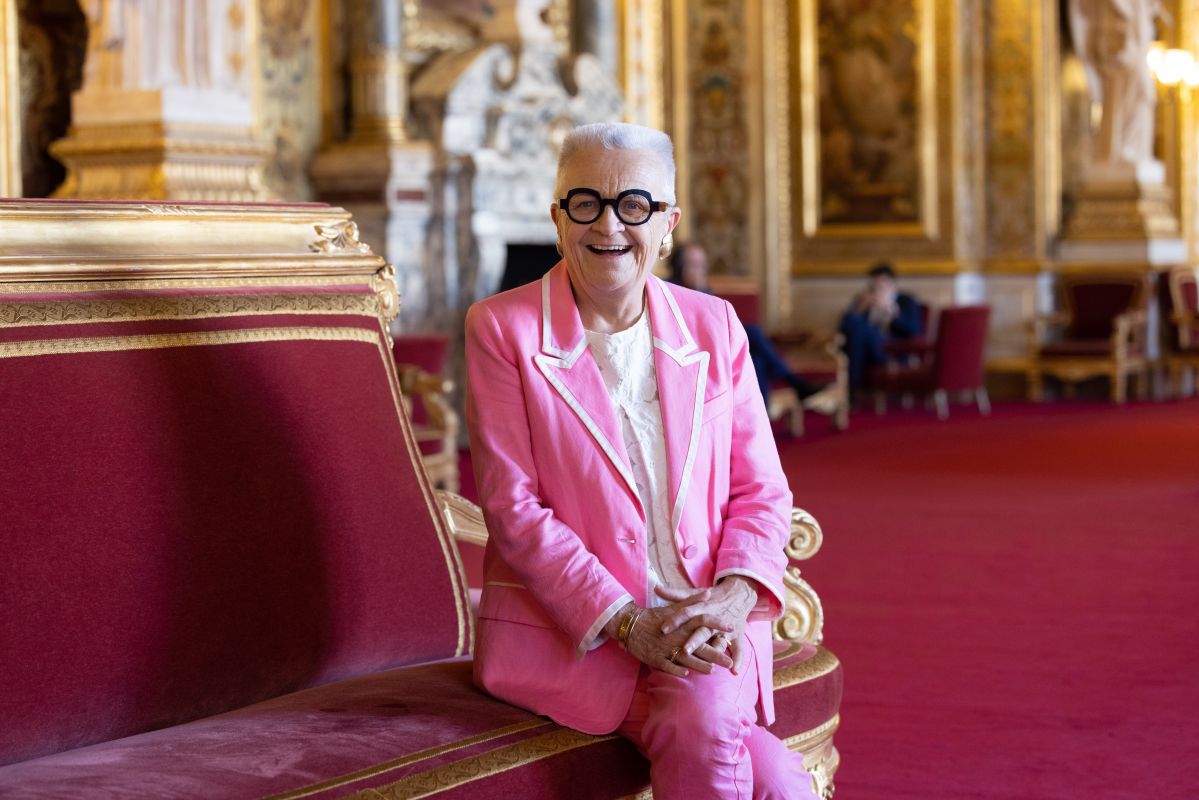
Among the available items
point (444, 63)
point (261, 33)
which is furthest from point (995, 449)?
point (261, 33)

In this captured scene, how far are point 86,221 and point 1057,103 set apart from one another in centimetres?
1330

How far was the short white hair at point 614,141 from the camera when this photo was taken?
232 centimetres

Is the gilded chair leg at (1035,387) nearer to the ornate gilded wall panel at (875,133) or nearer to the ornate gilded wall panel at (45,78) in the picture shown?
the ornate gilded wall panel at (875,133)

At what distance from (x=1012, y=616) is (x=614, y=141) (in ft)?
10.7

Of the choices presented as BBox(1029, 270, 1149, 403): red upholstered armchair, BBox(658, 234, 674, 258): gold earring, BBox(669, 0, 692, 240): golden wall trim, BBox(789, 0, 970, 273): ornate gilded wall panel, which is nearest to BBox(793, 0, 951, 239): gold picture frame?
BBox(789, 0, 970, 273): ornate gilded wall panel

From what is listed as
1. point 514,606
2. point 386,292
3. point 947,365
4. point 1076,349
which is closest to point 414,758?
point 514,606

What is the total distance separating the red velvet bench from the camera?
7.10ft

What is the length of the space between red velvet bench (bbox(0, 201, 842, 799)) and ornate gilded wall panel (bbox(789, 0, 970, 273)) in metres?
12.0

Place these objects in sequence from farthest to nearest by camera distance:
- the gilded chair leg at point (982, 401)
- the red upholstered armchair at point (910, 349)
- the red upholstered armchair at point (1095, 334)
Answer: the red upholstered armchair at point (1095, 334), the gilded chair leg at point (982, 401), the red upholstered armchair at point (910, 349)

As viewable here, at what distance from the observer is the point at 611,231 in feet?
7.59

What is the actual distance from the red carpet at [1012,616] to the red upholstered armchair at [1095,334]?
3570 millimetres

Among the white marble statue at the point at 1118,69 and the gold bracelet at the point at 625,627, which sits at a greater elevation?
the white marble statue at the point at 1118,69

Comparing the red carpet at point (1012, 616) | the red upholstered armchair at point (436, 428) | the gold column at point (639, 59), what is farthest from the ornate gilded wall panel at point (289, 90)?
the red carpet at point (1012, 616)

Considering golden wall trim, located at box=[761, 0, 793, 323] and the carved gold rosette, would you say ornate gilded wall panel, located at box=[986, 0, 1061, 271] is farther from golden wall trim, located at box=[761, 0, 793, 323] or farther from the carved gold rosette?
the carved gold rosette
